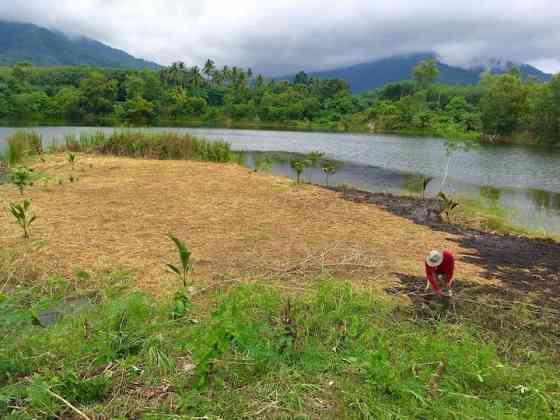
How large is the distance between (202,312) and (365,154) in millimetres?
22467

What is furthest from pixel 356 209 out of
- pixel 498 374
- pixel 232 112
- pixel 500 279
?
pixel 232 112

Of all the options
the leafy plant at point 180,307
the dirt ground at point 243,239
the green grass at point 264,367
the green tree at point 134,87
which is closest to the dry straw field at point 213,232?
the dirt ground at point 243,239

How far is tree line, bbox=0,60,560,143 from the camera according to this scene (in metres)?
39.8

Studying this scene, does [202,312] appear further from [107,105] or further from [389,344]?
[107,105]

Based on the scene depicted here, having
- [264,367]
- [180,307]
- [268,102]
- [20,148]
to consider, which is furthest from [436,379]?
[268,102]

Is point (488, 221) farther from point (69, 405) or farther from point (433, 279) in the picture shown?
point (69, 405)

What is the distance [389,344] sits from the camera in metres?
2.53

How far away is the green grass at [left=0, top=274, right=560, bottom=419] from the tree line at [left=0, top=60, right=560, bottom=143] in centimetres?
3952

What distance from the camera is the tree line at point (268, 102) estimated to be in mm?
39781

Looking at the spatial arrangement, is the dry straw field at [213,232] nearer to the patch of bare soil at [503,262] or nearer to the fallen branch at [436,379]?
the patch of bare soil at [503,262]

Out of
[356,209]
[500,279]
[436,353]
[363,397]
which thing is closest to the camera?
[363,397]

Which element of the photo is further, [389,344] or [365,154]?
[365,154]

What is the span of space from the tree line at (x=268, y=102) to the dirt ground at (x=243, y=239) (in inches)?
1397

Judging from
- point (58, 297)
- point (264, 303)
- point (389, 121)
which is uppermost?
point (389, 121)
